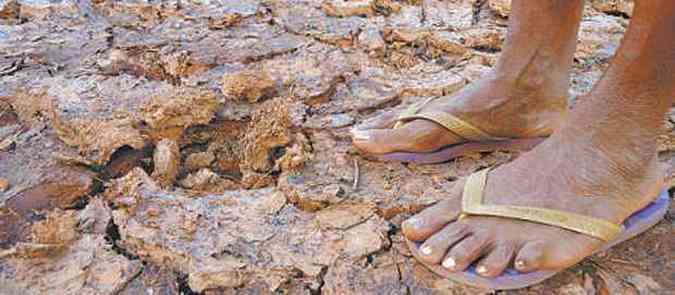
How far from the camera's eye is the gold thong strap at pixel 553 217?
3.34 ft

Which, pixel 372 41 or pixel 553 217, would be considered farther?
pixel 372 41

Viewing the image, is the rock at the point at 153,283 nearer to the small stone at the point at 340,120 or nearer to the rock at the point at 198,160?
the rock at the point at 198,160

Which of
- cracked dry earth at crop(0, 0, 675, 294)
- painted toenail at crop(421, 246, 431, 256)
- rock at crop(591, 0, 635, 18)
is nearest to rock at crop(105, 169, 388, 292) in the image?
cracked dry earth at crop(0, 0, 675, 294)

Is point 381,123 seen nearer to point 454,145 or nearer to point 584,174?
point 454,145

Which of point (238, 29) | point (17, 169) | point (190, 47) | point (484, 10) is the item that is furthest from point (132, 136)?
point (484, 10)

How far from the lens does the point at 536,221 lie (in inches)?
40.7

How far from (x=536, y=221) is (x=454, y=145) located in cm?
36

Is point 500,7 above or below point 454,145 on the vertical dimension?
above

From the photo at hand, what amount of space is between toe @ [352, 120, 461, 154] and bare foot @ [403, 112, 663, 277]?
23 cm

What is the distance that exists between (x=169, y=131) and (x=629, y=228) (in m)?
1.03

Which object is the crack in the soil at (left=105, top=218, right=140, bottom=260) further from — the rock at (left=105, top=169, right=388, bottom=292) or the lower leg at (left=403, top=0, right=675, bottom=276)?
the lower leg at (left=403, top=0, right=675, bottom=276)

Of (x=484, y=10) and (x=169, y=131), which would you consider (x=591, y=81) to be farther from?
(x=169, y=131)

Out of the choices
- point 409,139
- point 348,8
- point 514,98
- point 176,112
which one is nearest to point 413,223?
point 409,139

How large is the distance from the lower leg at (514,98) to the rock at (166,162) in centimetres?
42
